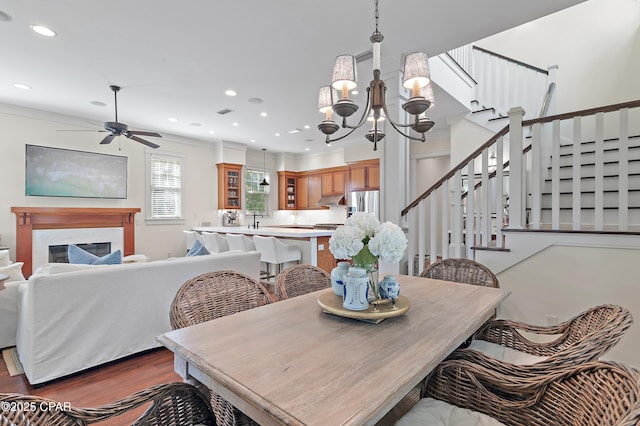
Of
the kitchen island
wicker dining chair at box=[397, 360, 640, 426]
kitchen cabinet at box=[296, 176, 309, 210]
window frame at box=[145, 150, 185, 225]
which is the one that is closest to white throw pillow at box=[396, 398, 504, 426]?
wicker dining chair at box=[397, 360, 640, 426]

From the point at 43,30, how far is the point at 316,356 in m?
3.77

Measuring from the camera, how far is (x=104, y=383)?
2193 millimetres

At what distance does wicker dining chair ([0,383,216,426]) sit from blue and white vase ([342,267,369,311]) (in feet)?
2.08

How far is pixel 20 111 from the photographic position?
189 inches

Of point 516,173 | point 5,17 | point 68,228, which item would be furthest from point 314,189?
point 5,17

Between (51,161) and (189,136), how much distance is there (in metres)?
2.40

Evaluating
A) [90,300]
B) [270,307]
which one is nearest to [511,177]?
[270,307]

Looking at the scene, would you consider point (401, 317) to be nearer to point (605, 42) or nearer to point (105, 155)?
point (605, 42)

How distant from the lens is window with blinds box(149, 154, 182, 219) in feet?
20.7

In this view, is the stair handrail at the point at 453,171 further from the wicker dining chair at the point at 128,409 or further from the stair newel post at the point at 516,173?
the wicker dining chair at the point at 128,409

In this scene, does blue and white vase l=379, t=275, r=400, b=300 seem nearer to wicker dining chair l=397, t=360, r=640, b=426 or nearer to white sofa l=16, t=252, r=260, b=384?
wicker dining chair l=397, t=360, r=640, b=426

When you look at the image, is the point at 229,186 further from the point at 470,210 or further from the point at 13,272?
the point at 470,210

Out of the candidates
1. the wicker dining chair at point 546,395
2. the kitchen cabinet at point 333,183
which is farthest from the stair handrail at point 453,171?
the kitchen cabinet at point 333,183

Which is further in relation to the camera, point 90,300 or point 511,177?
point 511,177
